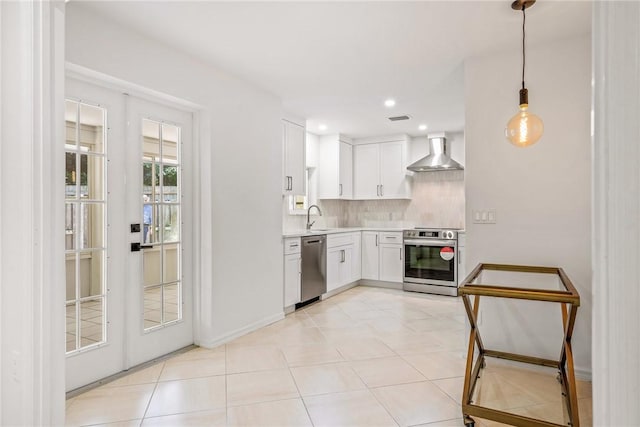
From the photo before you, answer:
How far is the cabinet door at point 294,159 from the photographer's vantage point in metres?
4.59

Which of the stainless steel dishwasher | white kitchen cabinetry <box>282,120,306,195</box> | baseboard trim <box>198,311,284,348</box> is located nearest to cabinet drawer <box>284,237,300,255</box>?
the stainless steel dishwasher

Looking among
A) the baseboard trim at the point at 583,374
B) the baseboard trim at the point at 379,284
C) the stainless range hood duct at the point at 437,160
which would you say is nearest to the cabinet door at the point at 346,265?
the baseboard trim at the point at 379,284

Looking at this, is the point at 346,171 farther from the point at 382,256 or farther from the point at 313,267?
the point at 313,267

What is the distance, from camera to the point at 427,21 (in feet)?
7.98

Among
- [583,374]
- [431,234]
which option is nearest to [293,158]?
[431,234]

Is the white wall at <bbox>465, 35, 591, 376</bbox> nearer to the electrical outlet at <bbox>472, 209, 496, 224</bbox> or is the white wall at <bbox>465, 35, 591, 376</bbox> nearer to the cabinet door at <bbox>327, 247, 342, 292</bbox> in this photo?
the electrical outlet at <bbox>472, 209, 496, 224</bbox>

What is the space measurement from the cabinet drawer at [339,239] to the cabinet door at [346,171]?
2.49 feet

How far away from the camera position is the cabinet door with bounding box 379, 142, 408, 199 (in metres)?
6.01

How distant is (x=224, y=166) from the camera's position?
334cm

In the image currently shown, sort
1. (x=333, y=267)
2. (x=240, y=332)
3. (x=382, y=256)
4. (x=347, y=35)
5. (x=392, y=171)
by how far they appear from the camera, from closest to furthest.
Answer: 1. (x=347, y=35)
2. (x=240, y=332)
3. (x=333, y=267)
4. (x=382, y=256)
5. (x=392, y=171)

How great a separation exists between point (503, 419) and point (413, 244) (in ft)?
12.0

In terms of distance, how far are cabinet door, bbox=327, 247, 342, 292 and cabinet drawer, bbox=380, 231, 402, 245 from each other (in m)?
0.85

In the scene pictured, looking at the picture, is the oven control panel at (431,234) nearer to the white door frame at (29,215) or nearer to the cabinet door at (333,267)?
the cabinet door at (333,267)

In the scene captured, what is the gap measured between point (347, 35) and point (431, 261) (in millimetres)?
3662
